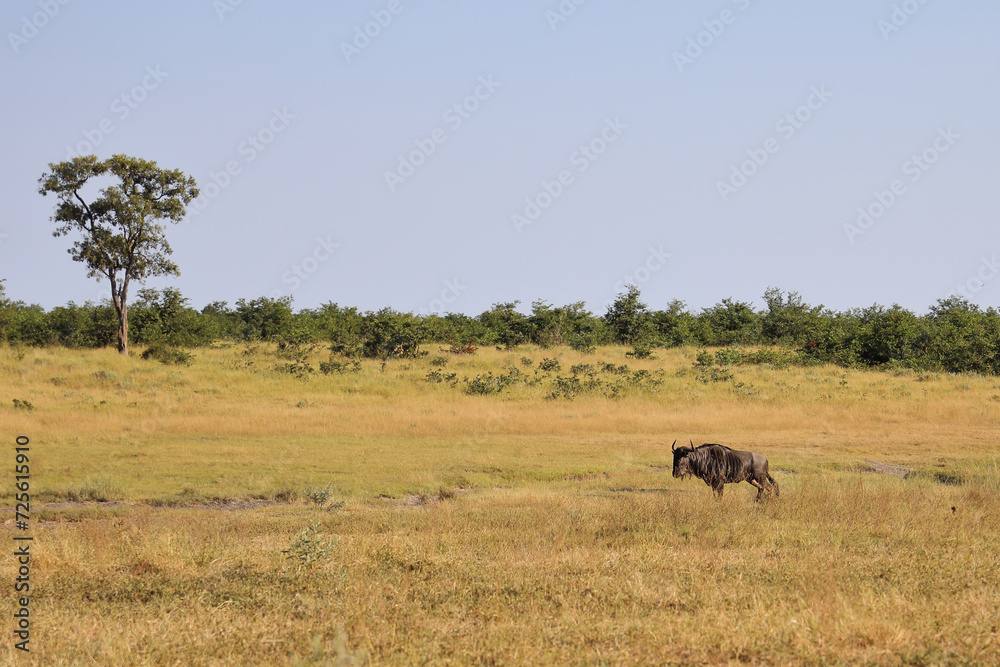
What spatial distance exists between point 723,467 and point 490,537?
5.76m

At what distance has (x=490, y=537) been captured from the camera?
1020cm

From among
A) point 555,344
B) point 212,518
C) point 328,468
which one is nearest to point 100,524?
point 212,518

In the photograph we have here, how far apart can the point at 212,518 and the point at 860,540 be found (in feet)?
30.2

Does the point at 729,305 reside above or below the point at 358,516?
above

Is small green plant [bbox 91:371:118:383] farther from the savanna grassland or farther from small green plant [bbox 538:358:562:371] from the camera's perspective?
small green plant [bbox 538:358:562:371]

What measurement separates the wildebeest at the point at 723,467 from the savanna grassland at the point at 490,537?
2.23 feet

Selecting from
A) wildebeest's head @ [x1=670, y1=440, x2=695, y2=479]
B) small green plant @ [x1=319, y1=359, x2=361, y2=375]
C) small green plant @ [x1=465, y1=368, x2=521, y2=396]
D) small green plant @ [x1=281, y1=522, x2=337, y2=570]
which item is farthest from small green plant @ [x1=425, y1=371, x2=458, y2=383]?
small green plant @ [x1=281, y1=522, x2=337, y2=570]

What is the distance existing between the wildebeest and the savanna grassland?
2.23ft

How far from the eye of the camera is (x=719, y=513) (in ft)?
38.9

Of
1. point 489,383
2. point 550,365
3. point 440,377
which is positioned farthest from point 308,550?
point 550,365

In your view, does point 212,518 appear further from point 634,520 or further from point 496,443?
point 496,443

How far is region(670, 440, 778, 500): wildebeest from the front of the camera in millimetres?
14117

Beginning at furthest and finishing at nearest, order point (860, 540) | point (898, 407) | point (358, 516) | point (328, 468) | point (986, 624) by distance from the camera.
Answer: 1. point (898, 407)
2. point (328, 468)
3. point (358, 516)
4. point (860, 540)
5. point (986, 624)

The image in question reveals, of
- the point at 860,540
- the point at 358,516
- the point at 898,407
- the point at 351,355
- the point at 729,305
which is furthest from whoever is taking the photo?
the point at 729,305
